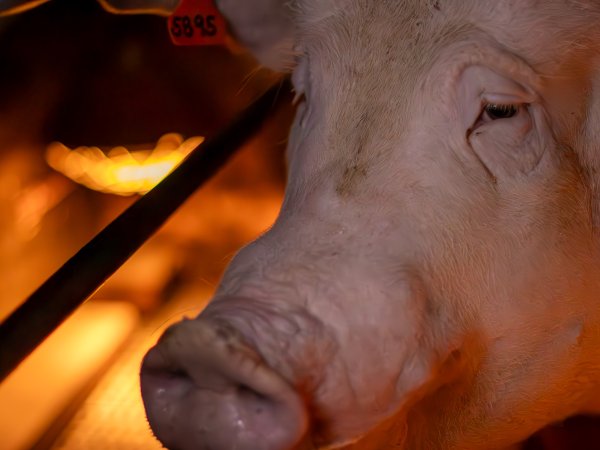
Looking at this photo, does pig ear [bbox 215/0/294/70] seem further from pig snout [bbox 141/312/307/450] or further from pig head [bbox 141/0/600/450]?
pig snout [bbox 141/312/307/450]

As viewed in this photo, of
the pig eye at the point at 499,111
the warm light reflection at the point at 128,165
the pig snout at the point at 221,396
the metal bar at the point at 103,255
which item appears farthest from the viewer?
the warm light reflection at the point at 128,165

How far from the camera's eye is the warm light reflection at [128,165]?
3.14 m

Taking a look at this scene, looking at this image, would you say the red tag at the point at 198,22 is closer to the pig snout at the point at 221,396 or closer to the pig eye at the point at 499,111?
the pig eye at the point at 499,111

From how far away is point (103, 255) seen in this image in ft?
4.18

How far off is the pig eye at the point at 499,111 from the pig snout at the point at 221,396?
1.82 feet

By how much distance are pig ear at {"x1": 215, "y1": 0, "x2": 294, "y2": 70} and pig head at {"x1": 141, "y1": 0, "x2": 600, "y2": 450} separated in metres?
0.27

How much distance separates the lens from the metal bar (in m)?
1.09

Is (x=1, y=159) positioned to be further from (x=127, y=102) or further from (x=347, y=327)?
(x=347, y=327)

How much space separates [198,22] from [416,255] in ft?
→ 3.07

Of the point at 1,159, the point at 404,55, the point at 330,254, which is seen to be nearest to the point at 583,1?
the point at 404,55

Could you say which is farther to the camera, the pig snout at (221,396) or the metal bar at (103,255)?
the metal bar at (103,255)

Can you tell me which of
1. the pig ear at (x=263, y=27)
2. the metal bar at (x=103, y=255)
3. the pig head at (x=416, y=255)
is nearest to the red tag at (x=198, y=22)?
the pig ear at (x=263, y=27)

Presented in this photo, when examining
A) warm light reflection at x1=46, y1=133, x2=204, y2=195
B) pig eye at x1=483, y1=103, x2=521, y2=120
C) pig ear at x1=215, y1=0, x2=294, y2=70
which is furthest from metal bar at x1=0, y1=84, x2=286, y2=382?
warm light reflection at x1=46, y1=133, x2=204, y2=195

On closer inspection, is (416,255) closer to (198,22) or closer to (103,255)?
(103,255)
